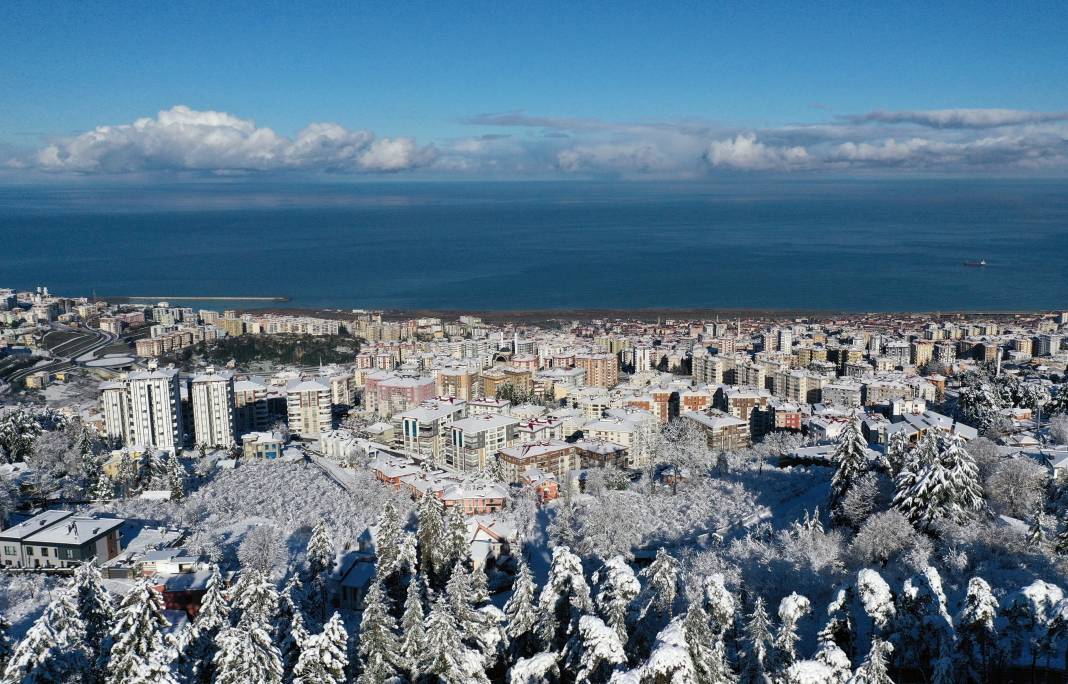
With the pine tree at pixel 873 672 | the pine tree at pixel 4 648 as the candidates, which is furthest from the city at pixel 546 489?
the pine tree at pixel 4 648

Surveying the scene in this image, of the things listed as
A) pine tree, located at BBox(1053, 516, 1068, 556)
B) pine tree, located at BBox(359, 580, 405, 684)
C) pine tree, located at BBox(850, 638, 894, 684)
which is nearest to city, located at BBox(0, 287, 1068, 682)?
pine tree, located at BBox(359, 580, 405, 684)

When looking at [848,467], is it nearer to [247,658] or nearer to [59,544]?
[247,658]

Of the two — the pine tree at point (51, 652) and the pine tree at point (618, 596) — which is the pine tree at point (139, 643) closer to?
the pine tree at point (51, 652)

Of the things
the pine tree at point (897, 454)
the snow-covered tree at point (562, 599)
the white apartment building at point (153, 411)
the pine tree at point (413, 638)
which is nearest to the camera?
the pine tree at point (413, 638)

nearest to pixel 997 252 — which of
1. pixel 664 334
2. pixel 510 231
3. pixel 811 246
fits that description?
pixel 811 246

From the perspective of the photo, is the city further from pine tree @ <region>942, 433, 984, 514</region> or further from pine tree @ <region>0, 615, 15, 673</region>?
pine tree @ <region>0, 615, 15, 673</region>
